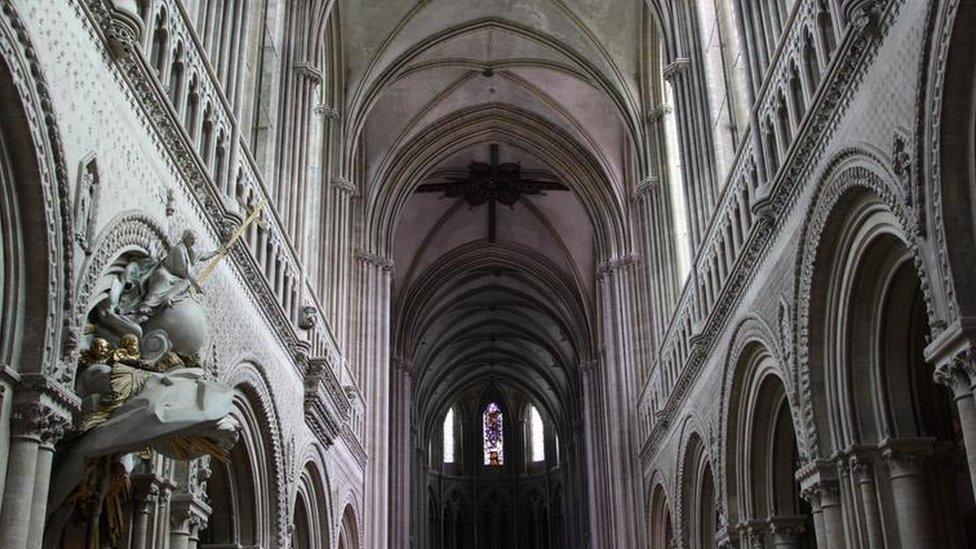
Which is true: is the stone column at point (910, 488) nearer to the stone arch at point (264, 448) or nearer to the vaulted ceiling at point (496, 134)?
the stone arch at point (264, 448)

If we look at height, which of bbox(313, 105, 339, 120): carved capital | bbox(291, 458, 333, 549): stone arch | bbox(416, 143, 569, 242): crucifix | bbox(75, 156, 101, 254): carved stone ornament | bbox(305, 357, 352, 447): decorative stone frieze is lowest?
bbox(291, 458, 333, 549): stone arch

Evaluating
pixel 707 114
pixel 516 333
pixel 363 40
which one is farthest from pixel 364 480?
pixel 516 333

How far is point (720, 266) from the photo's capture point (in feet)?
50.9

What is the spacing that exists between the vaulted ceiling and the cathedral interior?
93 mm

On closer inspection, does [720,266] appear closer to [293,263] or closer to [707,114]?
[707,114]

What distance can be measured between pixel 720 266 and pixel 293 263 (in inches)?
244

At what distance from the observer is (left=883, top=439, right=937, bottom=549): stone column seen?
32.1 feet

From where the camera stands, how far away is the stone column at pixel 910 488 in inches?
385

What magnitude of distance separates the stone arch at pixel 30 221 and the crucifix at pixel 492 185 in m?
23.3

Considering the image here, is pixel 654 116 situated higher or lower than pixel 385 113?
lower

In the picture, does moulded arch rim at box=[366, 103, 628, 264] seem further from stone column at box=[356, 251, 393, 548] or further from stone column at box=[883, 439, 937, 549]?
stone column at box=[883, 439, 937, 549]

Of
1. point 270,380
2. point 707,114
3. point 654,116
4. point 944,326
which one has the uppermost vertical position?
point 654,116

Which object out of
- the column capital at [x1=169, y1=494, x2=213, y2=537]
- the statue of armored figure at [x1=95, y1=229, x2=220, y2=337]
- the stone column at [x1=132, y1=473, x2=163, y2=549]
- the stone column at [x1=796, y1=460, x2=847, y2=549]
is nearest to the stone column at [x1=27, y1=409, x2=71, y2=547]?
the statue of armored figure at [x1=95, y1=229, x2=220, y2=337]

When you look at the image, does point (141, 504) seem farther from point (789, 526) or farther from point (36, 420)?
point (789, 526)
